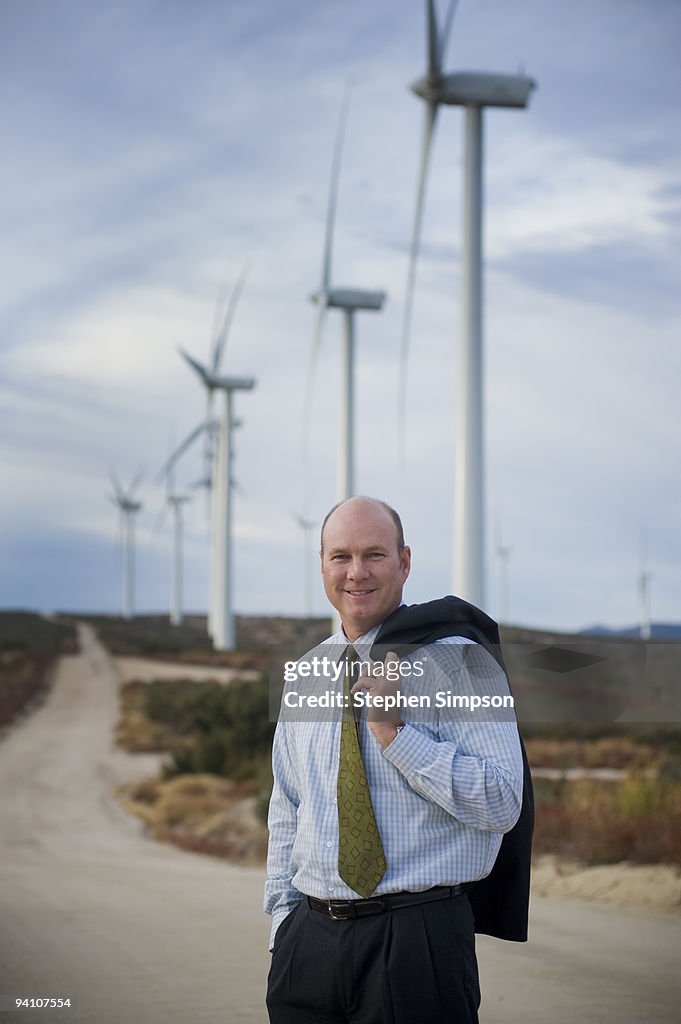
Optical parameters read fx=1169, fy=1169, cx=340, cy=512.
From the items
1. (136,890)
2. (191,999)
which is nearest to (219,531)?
(136,890)

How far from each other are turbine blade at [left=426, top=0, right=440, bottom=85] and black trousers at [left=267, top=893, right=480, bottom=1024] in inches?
908

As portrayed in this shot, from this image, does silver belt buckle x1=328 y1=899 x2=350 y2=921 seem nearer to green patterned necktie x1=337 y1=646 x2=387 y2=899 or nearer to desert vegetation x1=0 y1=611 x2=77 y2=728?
green patterned necktie x1=337 y1=646 x2=387 y2=899

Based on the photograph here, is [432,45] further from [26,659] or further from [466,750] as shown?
[26,659]

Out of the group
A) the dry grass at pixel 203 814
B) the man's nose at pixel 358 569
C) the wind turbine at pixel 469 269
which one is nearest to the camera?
the man's nose at pixel 358 569

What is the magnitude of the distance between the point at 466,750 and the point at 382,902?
0.50m

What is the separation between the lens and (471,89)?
25344 millimetres

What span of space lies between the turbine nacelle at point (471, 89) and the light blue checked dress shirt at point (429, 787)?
77.5ft

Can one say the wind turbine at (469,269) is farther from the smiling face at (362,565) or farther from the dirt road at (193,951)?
the smiling face at (362,565)

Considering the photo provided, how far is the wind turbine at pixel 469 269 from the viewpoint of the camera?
72.0ft

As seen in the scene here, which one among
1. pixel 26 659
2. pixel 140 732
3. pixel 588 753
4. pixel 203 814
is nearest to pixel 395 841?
pixel 203 814

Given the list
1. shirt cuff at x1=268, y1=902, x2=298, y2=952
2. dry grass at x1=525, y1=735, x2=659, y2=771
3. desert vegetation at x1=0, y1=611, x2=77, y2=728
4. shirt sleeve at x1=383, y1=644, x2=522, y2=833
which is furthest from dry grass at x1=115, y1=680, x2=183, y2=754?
shirt sleeve at x1=383, y1=644, x2=522, y2=833

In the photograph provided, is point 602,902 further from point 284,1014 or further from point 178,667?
point 178,667

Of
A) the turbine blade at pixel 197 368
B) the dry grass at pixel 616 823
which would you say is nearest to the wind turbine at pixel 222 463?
the turbine blade at pixel 197 368

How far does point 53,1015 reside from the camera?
7555mm
